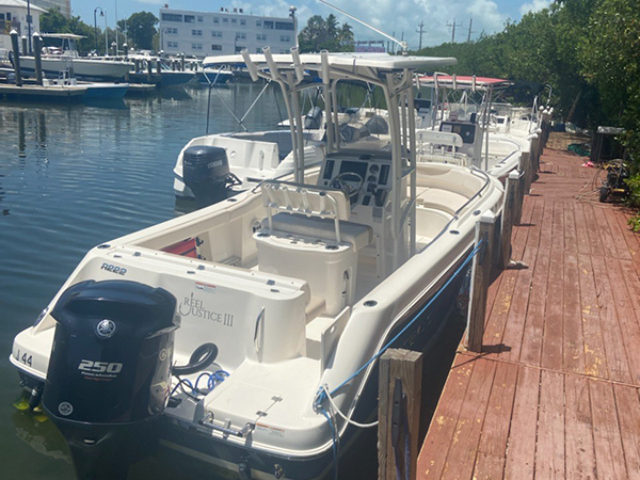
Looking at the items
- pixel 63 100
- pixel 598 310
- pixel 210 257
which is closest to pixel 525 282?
pixel 598 310

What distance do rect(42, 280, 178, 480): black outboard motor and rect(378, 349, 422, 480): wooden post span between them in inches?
48.3

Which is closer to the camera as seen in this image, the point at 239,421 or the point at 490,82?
the point at 239,421

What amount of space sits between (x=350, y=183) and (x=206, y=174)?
5.68 meters

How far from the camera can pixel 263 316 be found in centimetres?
393

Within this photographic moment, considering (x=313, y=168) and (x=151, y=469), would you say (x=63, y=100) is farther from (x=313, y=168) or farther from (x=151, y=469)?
(x=151, y=469)

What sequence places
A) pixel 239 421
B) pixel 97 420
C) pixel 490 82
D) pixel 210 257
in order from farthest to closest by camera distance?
pixel 490 82 < pixel 210 257 < pixel 239 421 < pixel 97 420

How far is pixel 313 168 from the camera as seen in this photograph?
23.3ft

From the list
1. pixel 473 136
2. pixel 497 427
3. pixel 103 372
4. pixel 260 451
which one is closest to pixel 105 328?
pixel 103 372

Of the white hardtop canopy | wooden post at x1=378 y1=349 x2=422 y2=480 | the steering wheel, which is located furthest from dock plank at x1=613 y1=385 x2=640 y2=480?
the white hardtop canopy

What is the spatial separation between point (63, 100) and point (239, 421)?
32.6m

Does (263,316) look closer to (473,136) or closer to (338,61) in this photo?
(338,61)

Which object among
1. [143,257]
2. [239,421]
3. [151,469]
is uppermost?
[143,257]

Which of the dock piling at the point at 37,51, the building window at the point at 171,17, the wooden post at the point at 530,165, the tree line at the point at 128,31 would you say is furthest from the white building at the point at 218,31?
the wooden post at the point at 530,165

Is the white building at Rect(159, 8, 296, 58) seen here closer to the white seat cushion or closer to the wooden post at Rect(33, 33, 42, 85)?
the wooden post at Rect(33, 33, 42, 85)
